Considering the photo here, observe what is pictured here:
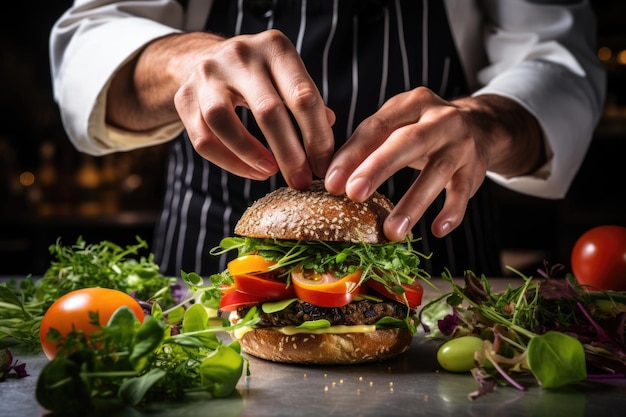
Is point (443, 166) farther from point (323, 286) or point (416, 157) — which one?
point (323, 286)

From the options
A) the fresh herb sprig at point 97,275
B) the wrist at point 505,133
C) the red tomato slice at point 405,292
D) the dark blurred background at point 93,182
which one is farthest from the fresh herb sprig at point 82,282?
the dark blurred background at point 93,182

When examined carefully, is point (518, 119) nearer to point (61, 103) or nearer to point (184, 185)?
point (184, 185)

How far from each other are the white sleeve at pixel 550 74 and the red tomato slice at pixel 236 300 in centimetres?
105

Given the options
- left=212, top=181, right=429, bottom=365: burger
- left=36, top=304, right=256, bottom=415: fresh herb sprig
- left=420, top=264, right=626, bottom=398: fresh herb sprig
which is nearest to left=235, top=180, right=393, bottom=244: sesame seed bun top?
left=212, top=181, right=429, bottom=365: burger

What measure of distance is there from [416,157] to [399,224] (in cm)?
14

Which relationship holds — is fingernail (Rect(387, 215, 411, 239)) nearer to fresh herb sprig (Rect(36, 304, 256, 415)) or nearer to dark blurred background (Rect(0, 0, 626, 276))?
fresh herb sprig (Rect(36, 304, 256, 415))

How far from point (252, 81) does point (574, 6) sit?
1658mm

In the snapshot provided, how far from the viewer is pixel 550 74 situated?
→ 2.48 meters

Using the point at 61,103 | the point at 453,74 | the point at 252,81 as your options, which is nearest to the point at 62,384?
the point at 252,81

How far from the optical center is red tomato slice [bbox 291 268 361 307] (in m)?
1.58

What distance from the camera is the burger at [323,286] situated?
5.30 feet

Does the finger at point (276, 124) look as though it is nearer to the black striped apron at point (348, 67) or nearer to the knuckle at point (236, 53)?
the knuckle at point (236, 53)

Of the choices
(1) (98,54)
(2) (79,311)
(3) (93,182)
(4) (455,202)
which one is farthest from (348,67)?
(3) (93,182)

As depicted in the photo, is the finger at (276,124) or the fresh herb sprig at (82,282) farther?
the fresh herb sprig at (82,282)
